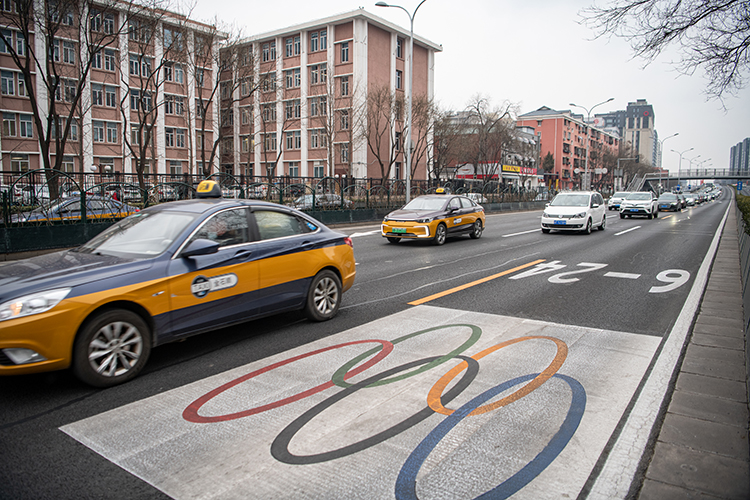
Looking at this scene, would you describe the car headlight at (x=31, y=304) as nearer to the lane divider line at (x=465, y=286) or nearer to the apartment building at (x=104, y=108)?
the lane divider line at (x=465, y=286)

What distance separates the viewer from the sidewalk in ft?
9.66

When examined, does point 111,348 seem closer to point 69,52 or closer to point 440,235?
point 440,235

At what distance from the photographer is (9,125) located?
4147 cm

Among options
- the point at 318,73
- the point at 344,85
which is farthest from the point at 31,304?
the point at 318,73

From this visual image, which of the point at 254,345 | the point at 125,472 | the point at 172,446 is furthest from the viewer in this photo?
the point at 254,345

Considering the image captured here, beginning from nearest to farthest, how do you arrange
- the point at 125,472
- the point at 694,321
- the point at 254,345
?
the point at 125,472
the point at 254,345
the point at 694,321

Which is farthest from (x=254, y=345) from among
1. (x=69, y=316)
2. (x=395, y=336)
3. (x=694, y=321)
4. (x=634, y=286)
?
(x=634, y=286)

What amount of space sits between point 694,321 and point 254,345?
5597 mm

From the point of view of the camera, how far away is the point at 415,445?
11.1ft

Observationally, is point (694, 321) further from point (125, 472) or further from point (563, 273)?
point (125, 472)

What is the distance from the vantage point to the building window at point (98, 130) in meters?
45.6

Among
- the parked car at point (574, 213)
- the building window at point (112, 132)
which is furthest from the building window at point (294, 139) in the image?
the parked car at point (574, 213)

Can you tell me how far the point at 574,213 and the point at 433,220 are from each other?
23.5ft

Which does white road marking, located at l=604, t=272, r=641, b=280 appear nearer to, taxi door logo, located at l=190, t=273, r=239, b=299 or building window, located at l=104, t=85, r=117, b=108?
taxi door logo, located at l=190, t=273, r=239, b=299
